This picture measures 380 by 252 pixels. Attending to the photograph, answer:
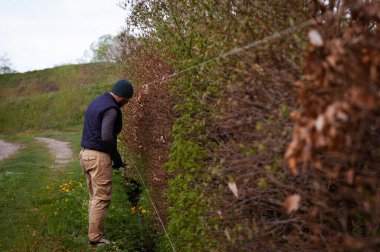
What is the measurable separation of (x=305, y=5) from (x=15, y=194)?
8.04 m

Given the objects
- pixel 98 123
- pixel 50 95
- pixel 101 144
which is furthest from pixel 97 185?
pixel 50 95

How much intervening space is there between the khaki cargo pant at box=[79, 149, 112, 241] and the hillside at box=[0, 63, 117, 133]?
77.4 ft

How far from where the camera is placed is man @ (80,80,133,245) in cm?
527

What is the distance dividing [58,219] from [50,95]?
30730 millimetres

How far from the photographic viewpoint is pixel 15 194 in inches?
359

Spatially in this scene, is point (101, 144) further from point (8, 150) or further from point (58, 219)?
point (8, 150)

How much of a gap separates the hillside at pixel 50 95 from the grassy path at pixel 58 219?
19.9 metres

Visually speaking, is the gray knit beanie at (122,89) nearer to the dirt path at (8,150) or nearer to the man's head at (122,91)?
the man's head at (122,91)

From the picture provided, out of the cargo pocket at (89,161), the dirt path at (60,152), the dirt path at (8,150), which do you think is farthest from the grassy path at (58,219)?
the dirt path at (8,150)

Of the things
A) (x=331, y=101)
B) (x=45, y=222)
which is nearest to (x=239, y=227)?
(x=331, y=101)

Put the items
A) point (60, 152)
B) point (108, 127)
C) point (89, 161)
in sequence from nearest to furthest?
1. point (108, 127)
2. point (89, 161)
3. point (60, 152)

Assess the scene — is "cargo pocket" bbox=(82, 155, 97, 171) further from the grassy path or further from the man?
the grassy path

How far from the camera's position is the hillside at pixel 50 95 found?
3275cm

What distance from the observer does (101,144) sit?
213 inches
